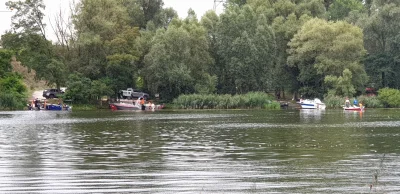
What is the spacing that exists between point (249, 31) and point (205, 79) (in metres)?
8.81

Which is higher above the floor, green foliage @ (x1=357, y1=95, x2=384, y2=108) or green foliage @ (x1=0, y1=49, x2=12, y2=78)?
green foliage @ (x1=0, y1=49, x2=12, y2=78)

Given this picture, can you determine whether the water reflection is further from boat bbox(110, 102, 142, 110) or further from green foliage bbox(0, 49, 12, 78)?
green foliage bbox(0, 49, 12, 78)

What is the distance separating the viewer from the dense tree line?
317 ft

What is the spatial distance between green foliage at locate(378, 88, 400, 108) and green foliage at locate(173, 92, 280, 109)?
13258 mm

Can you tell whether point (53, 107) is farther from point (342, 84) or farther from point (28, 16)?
point (342, 84)

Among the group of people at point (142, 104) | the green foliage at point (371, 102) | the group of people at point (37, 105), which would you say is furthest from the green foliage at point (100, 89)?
the green foliage at point (371, 102)

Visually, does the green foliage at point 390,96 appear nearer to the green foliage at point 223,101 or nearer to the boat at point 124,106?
the green foliage at point 223,101

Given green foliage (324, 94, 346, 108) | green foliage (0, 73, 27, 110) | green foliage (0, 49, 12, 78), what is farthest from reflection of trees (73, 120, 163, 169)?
green foliage (324, 94, 346, 108)

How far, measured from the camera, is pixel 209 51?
4075 inches

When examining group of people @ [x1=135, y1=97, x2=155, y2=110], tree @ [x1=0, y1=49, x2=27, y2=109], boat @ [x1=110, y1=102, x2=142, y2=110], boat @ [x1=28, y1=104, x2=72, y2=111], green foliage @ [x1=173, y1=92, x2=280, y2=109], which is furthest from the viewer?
green foliage @ [x1=173, y1=92, x2=280, y2=109]

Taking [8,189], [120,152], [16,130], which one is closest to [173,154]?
[120,152]

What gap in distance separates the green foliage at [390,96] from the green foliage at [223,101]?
13258 mm

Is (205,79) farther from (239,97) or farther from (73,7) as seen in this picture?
(73,7)

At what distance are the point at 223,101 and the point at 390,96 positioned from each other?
67.2 feet
